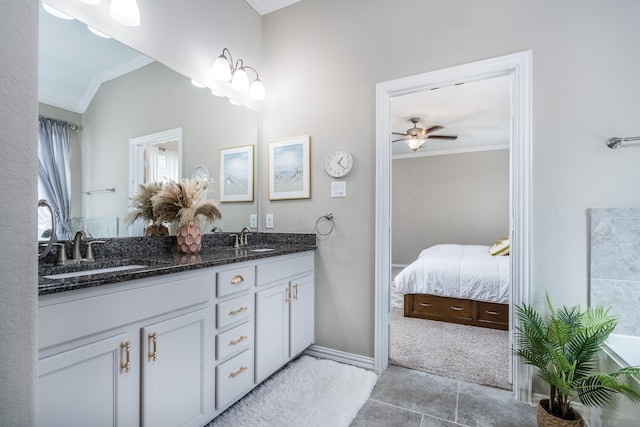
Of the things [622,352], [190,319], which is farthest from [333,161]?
[622,352]

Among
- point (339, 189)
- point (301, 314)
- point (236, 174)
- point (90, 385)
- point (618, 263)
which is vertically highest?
point (236, 174)

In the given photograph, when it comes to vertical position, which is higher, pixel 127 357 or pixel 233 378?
pixel 127 357

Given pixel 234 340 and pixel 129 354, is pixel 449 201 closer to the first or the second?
pixel 234 340

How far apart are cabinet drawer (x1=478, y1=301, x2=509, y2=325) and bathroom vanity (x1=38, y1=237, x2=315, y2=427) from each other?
2144 mm

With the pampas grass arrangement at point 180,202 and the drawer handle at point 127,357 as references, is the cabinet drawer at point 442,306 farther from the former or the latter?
the drawer handle at point 127,357

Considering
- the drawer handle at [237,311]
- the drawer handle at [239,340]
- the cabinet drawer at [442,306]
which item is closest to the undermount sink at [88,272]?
the drawer handle at [237,311]

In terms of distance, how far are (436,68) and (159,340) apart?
2.25 metres

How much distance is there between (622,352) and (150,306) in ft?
7.02

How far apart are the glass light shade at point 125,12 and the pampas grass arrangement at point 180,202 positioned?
2.92ft

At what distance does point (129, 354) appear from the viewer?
117 centimetres

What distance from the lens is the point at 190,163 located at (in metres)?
2.16

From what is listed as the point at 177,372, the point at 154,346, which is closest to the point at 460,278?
the point at 177,372

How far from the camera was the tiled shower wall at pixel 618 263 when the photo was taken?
160 cm

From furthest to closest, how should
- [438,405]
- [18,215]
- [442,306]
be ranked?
[442,306] < [438,405] < [18,215]
